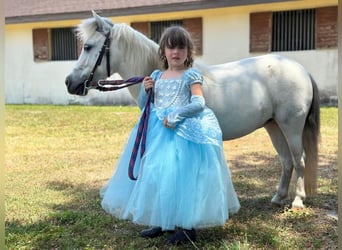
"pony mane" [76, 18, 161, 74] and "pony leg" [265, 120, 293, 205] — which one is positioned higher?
"pony mane" [76, 18, 161, 74]

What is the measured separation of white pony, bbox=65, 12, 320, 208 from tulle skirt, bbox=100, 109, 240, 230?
0.60m

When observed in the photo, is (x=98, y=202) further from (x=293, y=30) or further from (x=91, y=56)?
(x=293, y=30)

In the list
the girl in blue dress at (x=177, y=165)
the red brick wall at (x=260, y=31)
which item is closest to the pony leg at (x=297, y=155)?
the girl in blue dress at (x=177, y=165)

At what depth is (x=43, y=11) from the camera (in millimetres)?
15227

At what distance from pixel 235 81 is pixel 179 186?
1.20 metres

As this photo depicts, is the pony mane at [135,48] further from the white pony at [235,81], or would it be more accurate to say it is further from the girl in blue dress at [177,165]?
the girl in blue dress at [177,165]

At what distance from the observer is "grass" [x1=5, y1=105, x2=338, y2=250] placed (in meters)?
3.10

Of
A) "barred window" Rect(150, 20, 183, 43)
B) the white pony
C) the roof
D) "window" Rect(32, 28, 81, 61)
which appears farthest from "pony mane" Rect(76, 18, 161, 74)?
"window" Rect(32, 28, 81, 61)

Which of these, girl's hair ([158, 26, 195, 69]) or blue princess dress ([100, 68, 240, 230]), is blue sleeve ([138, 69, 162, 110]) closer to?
blue princess dress ([100, 68, 240, 230])

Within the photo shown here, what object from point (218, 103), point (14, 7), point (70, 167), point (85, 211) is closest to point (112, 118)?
point (70, 167)

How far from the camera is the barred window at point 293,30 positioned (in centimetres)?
1237

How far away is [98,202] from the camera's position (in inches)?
161

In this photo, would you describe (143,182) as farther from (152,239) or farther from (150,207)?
(152,239)

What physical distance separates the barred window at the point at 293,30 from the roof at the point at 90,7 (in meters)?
1.09
